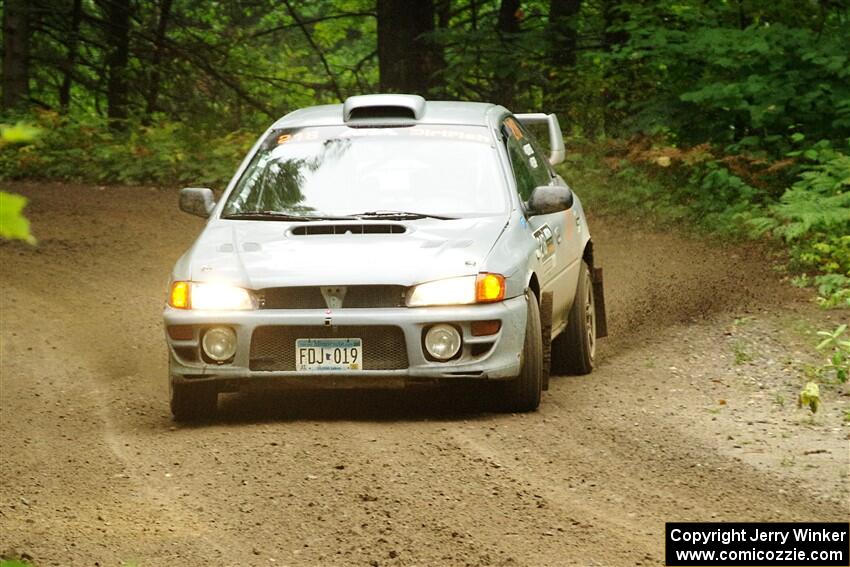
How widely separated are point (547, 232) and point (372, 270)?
1671 millimetres

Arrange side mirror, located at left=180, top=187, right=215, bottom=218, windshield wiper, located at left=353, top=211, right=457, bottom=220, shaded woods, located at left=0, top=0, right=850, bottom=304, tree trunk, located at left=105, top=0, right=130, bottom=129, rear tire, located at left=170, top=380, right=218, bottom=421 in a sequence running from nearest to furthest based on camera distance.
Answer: rear tire, located at left=170, top=380, right=218, bottom=421 → windshield wiper, located at left=353, top=211, right=457, bottom=220 → side mirror, located at left=180, top=187, right=215, bottom=218 → shaded woods, located at left=0, top=0, right=850, bottom=304 → tree trunk, located at left=105, top=0, right=130, bottom=129

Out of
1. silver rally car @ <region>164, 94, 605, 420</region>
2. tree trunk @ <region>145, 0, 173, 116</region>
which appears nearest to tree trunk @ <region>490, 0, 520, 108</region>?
tree trunk @ <region>145, 0, 173, 116</region>

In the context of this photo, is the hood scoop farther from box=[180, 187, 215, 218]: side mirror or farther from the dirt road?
the dirt road

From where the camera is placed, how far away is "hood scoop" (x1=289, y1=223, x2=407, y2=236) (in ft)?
25.2

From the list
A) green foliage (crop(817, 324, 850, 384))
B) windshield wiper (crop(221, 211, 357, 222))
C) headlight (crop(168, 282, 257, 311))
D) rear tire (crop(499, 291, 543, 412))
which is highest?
windshield wiper (crop(221, 211, 357, 222))

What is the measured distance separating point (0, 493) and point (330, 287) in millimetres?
1938

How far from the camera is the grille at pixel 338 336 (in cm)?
721

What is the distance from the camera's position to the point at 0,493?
619cm

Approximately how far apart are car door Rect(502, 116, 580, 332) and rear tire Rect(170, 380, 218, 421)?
1933 mm

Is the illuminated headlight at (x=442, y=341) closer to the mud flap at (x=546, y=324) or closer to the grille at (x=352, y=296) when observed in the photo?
the grille at (x=352, y=296)

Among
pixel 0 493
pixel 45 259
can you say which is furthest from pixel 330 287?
pixel 45 259

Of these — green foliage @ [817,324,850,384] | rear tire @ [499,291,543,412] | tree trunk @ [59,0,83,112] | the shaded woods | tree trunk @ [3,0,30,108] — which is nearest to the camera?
rear tire @ [499,291,543,412]

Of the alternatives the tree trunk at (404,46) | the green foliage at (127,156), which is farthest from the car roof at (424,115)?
the tree trunk at (404,46)

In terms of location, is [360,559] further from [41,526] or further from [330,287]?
[330,287]
